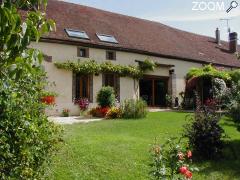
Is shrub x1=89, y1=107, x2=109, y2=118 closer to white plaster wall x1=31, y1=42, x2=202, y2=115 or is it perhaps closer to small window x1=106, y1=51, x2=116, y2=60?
white plaster wall x1=31, y1=42, x2=202, y2=115

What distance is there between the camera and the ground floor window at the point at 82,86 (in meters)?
21.2

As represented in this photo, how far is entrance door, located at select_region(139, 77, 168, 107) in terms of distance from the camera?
82.4 ft

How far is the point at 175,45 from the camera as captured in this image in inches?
1115

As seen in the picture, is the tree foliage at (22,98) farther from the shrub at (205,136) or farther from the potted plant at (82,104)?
the potted plant at (82,104)

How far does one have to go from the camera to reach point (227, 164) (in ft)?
30.7

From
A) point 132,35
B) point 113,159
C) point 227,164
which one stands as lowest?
point 227,164

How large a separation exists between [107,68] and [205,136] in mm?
12750

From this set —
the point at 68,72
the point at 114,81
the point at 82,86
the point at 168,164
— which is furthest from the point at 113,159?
the point at 114,81

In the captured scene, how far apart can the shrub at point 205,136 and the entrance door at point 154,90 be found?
48.9 feet

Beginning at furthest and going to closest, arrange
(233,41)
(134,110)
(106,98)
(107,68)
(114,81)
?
(233,41) → (114,81) → (107,68) → (106,98) → (134,110)

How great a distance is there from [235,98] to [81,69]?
10733 mm

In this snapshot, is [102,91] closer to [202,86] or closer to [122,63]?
[122,63]

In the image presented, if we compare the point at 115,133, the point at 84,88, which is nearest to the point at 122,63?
the point at 84,88

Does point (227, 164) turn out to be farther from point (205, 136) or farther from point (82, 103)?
point (82, 103)
